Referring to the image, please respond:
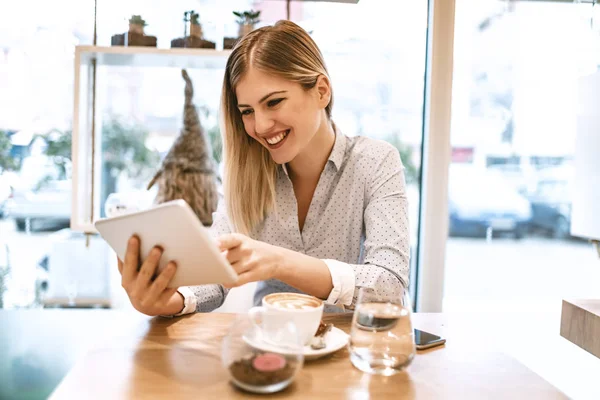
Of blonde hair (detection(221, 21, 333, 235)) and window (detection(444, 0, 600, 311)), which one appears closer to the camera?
blonde hair (detection(221, 21, 333, 235))

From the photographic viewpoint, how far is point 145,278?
0.93 metres

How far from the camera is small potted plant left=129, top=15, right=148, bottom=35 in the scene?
2072 millimetres

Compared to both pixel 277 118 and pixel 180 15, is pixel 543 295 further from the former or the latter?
pixel 180 15

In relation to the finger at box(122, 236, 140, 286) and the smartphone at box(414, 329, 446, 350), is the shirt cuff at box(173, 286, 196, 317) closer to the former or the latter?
the finger at box(122, 236, 140, 286)

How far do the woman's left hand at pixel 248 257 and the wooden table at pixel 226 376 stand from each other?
5.5 inches

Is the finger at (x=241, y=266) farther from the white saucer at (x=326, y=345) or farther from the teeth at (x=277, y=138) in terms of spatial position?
the teeth at (x=277, y=138)

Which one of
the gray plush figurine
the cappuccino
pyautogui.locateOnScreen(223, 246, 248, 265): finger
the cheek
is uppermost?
the cheek

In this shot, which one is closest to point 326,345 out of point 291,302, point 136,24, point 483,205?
point 291,302

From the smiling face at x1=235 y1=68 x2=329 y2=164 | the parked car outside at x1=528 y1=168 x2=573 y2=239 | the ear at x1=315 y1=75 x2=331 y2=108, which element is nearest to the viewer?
the smiling face at x1=235 y1=68 x2=329 y2=164

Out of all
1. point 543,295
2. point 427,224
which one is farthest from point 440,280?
point 543,295

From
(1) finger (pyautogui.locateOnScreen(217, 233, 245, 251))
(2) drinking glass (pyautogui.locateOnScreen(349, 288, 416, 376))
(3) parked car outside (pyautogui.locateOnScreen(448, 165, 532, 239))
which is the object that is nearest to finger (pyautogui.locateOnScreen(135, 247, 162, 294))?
(1) finger (pyautogui.locateOnScreen(217, 233, 245, 251))

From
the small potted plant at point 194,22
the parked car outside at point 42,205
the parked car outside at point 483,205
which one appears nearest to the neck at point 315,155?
the small potted plant at point 194,22

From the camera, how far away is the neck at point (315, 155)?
1.57 metres

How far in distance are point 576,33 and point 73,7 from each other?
2.28 meters
